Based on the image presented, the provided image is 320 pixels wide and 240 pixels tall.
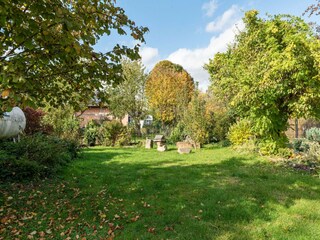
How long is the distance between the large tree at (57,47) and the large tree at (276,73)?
6962 millimetres

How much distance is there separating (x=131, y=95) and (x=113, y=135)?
6083 mm

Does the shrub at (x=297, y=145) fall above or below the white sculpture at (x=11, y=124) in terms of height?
below

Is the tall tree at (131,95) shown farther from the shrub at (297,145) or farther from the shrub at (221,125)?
the shrub at (297,145)

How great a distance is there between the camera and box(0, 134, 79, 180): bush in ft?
24.3

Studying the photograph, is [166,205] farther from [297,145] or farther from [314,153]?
[297,145]

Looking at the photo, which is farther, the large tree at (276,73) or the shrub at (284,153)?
the shrub at (284,153)

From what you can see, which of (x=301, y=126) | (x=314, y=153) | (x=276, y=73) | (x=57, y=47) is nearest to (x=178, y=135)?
(x=301, y=126)

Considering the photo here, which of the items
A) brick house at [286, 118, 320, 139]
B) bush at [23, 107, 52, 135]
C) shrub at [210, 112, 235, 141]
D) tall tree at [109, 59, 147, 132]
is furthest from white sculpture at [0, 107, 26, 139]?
brick house at [286, 118, 320, 139]

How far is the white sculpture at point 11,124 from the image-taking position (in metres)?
10.4

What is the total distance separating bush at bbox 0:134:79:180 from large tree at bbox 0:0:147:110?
351 cm

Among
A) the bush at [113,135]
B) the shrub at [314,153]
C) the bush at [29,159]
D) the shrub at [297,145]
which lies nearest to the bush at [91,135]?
the bush at [113,135]

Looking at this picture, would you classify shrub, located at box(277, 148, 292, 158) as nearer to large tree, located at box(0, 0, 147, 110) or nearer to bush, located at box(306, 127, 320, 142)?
bush, located at box(306, 127, 320, 142)

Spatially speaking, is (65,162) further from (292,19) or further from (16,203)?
(292,19)

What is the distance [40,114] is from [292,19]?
15759 millimetres
